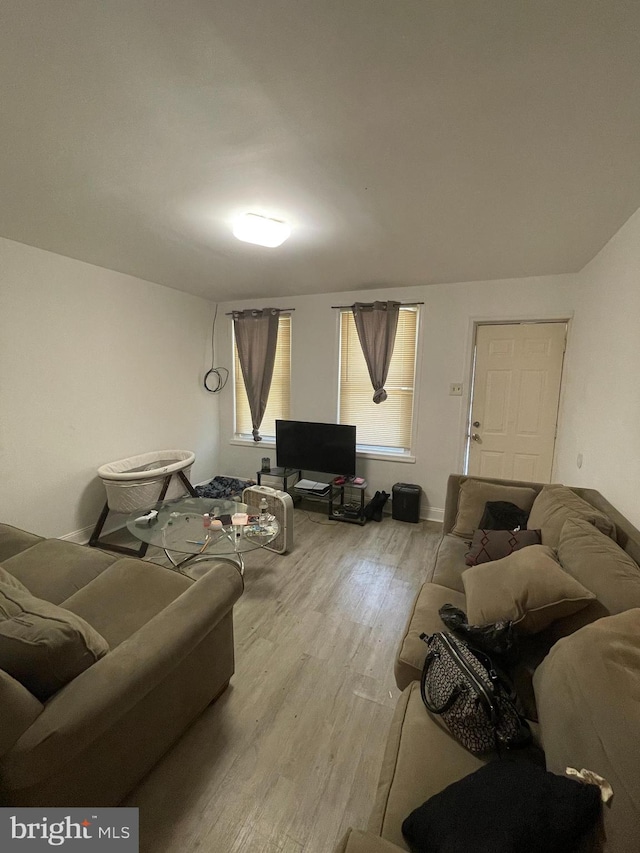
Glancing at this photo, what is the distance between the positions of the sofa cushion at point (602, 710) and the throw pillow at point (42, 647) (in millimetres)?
1323

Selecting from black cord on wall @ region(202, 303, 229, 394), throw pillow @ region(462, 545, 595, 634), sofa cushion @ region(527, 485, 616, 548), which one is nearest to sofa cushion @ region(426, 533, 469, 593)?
throw pillow @ region(462, 545, 595, 634)

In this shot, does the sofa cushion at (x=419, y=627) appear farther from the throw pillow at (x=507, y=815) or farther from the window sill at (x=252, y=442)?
the window sill at (x=252, y=442)

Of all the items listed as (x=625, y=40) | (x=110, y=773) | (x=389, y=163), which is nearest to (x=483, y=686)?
(x=110, y=773)

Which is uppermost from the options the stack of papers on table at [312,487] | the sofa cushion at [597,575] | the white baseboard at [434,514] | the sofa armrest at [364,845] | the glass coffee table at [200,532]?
the sofa cushion at [597,575]

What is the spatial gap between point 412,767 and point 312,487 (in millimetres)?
3012

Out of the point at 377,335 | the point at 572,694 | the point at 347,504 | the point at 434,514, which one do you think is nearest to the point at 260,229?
the point at 377,335

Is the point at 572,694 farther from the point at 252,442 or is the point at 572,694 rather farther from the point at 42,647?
the point at 252,442

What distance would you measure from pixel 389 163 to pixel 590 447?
2.21 m

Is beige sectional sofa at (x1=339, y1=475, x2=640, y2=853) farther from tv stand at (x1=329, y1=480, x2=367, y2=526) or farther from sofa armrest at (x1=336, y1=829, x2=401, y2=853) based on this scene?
tv stand at (x1=329, y1=480, x2=367, y2=526)

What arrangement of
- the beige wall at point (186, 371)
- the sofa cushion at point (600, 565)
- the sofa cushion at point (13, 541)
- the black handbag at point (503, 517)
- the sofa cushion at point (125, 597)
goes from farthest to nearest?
the beige wall at point (186, 371), the black handbag at point (503, 517), the sofa cushion at point (13, 541), the sofa cushion at point (125, 597), the sofa cushion at point (600, 565)

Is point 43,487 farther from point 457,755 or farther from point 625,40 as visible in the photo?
point 625,40

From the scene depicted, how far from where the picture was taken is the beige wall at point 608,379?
1851 millimetres

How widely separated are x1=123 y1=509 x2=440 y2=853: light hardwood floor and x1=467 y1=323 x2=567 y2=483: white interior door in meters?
1.72

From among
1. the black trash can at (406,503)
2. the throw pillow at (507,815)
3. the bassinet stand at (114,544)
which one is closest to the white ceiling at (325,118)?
the throw pillow at (507,815)
